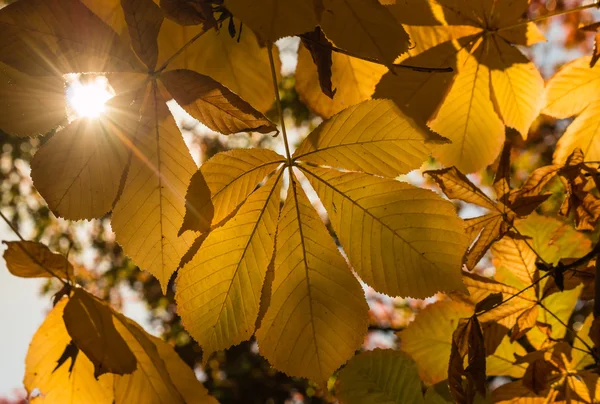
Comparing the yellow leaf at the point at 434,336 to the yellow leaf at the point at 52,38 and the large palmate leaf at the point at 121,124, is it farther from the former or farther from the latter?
the yellow leaf at the point at 52,38

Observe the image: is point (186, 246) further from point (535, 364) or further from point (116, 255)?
point (116, 255)

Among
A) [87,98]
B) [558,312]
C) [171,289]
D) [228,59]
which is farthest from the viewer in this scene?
[171,289]

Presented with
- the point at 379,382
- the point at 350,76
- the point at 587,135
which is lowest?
the point at 379,382

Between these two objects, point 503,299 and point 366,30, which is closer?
point 366,30

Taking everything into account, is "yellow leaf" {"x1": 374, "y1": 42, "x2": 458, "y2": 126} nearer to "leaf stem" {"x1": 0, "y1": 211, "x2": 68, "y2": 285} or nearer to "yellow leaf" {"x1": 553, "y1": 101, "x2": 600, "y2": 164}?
"yellow leaf" {"x1": 553, "y1": 101, "x2": 600, "y2": 164}

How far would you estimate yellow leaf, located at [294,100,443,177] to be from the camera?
2.07 ft

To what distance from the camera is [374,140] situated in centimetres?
64

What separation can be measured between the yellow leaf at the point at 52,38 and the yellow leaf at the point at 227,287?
0.83ft

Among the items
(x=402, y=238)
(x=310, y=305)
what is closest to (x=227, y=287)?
(x=310, y=305)

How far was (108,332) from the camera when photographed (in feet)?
2.09

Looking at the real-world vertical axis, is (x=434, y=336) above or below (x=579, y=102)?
below

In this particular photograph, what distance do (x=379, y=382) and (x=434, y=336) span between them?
171 millimetres

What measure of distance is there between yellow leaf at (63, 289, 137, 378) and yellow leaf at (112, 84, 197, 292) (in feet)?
0.27

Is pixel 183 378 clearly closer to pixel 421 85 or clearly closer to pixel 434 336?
pixel 434 336
